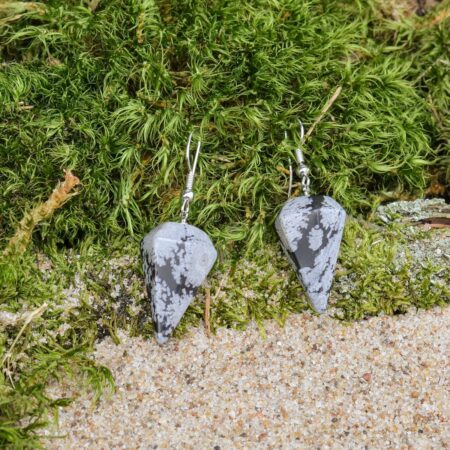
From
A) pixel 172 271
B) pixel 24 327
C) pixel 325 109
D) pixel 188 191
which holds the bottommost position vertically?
pixel 24 327

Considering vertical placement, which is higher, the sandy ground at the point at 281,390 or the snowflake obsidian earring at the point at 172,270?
the snowflake obsidian earring at the point at 172,270

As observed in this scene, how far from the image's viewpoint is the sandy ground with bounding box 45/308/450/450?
94.8 inches

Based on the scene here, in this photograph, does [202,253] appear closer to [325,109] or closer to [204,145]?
[204,145]

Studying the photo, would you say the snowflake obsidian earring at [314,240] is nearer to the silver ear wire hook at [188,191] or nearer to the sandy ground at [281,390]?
the sandy ground at [281,390]

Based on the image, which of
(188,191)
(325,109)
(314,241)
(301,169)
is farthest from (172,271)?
(325,109)

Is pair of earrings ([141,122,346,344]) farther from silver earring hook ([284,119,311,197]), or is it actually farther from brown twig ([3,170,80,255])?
brown twig ([3,170,80,255])

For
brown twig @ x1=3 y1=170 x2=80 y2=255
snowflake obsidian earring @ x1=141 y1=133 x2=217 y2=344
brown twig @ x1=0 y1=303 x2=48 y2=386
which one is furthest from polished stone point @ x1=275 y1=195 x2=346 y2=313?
brown twig @ x1=0 y1=303 x2=48 y2=386

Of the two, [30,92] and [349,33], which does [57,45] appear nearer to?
[30,92]

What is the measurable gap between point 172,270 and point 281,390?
2.06 feet

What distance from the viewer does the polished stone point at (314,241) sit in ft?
8.72

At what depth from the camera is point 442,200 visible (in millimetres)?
2963

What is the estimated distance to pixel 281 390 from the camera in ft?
8.25

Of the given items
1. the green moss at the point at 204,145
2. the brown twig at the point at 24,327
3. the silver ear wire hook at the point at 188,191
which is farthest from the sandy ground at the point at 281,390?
the silver ear wire hook at the point at 188,191

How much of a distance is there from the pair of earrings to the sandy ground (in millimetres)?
152
